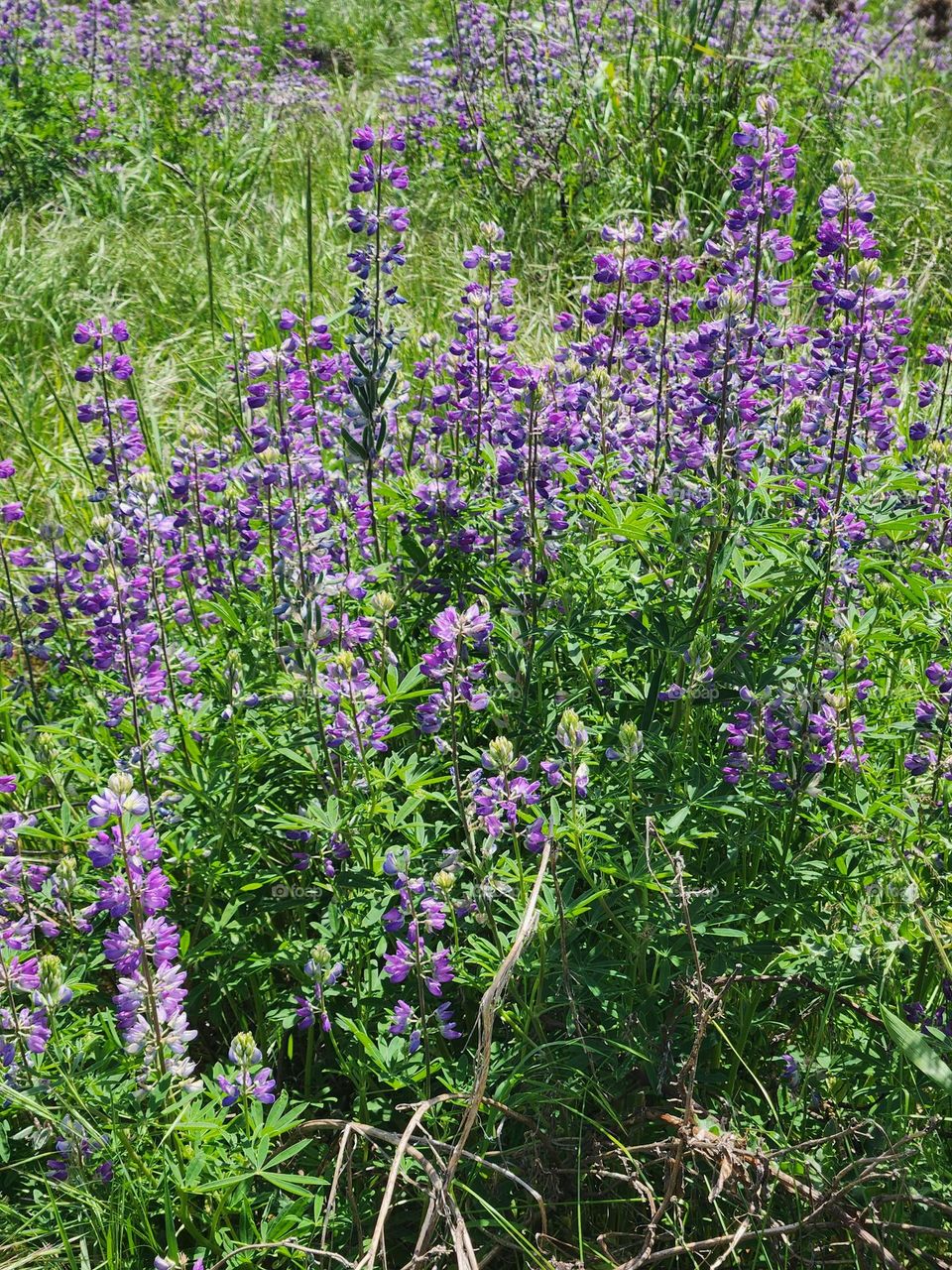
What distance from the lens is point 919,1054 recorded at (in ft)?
5.78

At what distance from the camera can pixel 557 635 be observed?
2.44 metres

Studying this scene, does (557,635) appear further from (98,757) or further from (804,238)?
(804,238)

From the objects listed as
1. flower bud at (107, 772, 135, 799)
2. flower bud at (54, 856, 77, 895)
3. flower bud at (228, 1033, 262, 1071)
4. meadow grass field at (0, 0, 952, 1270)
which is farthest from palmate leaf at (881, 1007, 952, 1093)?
flower bud at (54, 856, 77, 895)

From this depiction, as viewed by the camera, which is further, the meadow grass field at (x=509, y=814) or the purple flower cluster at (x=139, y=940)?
the meadow grass field at (x=509, y=814)

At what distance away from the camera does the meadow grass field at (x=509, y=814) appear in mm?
2010

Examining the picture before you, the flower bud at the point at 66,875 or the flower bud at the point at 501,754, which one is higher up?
the flower bud at the point at 501,754

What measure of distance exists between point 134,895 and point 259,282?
15.2 feet

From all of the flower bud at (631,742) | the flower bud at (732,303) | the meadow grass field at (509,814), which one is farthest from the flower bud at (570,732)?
the flower bud at (732,303)

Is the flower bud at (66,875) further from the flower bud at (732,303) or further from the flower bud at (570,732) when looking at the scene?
the flower bud at (732,303)

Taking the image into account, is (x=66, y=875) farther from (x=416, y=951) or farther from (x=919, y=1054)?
(x=919, y=1054)

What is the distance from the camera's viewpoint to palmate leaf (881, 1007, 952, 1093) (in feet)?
5.71

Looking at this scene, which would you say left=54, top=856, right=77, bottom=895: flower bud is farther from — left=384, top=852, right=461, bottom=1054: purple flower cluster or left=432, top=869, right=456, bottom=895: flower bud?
left=432, top=869, right=456, bottom=895: flower bud

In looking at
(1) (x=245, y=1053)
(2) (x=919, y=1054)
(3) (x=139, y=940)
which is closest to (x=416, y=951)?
(1) (x=245, y=1053)

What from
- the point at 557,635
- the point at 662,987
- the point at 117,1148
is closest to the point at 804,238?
the point at 557,635
